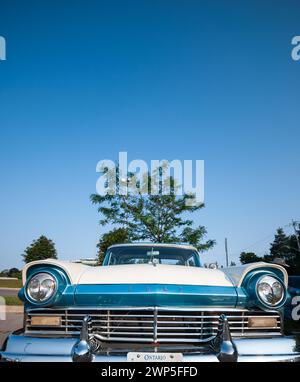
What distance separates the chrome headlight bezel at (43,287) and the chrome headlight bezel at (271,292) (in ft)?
5.30

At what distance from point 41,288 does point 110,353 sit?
78 cm

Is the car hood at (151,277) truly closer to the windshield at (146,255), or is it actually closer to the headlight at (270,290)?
the headlight at (270,290)

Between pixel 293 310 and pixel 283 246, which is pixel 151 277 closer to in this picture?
pixel 293 310

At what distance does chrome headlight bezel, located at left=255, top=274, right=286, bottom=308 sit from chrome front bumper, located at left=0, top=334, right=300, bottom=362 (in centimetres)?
28

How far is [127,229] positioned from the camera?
10875 millimetres

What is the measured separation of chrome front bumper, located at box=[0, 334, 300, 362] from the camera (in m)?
2.31

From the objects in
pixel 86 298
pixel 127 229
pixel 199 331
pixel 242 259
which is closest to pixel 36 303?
pixel 86 298

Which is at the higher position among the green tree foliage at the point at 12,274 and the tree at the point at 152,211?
the tree at the point at 152,211

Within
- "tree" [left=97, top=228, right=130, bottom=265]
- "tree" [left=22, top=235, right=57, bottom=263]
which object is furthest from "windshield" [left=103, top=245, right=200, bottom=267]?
"tree" [left=22, top=235, right=57, bottom=263]

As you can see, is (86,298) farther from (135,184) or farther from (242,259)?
(242,259)

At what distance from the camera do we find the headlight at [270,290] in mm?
2742

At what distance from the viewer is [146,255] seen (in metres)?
4.53

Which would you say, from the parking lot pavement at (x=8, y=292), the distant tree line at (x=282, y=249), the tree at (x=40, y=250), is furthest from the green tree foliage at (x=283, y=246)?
the parking lot pavement at (x=8, y=292)
